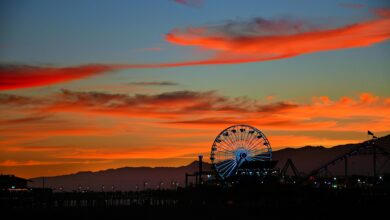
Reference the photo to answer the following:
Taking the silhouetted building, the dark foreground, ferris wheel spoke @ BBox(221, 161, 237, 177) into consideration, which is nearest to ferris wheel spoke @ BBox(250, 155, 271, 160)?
ferris wheel spoke @ BBox(221, 161, 237, 177)

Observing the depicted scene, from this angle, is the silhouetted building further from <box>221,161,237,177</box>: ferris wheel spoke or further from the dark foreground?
<box>221,161,237,177</box>: ferris wheel spoke

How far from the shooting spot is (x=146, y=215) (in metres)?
101

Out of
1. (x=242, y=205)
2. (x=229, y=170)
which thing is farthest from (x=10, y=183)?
(x=242, y=205)

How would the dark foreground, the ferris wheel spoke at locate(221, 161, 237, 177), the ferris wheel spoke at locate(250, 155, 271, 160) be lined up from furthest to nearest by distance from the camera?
1. the ferris wheel spoke at locate(221, 161, 237, 177)
2. the ferris wheel spoke at locate(250, 155, 271, 160)
3. the dark foreground

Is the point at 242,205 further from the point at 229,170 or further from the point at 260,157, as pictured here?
the point at 260,157

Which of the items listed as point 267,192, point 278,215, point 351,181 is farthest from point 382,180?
point 278,215

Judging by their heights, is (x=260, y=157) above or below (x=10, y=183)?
above

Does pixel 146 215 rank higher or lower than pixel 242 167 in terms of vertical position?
lower

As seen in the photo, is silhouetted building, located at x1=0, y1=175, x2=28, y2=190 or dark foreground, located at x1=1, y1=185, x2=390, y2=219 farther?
silhouetted building, located at x1=0, y1=175, x2=28, y2=190

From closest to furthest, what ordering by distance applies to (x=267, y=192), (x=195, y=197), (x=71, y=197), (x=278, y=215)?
(x=278, y=215) < (x=267, y=192) < (x=195, y=197) < (x=71, y=197)

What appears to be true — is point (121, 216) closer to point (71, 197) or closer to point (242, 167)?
point (242, 167)

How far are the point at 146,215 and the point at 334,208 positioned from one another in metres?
28.8

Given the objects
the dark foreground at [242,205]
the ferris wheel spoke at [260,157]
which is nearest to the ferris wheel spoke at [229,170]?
the ferris wheel spoke at [260,157]

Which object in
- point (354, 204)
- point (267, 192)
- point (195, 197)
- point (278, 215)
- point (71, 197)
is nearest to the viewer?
point (278, 215)
